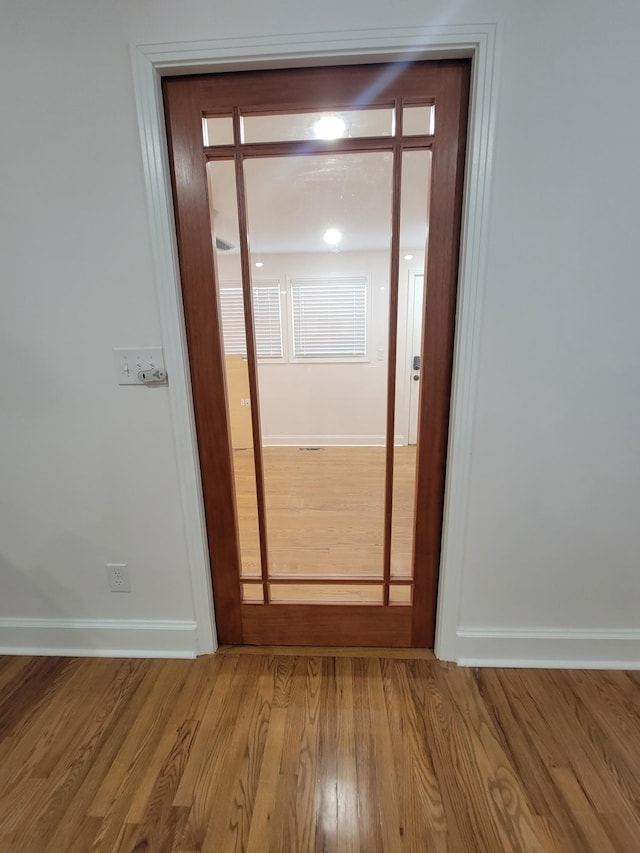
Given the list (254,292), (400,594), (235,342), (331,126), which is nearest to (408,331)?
(254,292)

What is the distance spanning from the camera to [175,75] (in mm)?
1113

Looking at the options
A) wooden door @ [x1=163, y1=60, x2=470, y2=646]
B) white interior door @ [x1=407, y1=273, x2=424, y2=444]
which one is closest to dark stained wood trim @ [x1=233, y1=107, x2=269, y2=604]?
wooden door @ [x1=163, y1=60, x2=470, y2=646]

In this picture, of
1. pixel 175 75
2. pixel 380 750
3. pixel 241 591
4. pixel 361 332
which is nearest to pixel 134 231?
pixel 175 75

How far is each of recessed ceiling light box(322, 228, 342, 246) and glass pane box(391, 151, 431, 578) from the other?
978 millimetres

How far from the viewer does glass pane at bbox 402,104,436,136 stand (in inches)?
44.7

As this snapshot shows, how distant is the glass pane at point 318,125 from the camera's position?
50.5 inches

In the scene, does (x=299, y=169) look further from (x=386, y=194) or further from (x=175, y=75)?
(x=175, y=75)

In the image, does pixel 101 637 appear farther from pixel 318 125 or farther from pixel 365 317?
pixel 365 317

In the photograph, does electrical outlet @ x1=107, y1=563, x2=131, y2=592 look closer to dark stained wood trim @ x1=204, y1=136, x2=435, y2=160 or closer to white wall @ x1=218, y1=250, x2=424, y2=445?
dark stained wood trim @ x1=204, y1=136, x2=435, y2=160

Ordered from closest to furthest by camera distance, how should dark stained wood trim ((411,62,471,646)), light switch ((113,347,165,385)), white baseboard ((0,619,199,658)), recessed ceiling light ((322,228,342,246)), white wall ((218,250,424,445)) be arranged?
dark stained wood trim ((411,62,471,646)) → light switch ((113,347,165,385)) → white baseboard ((0,619,199,658)) → recessed ceiling light ((322,228,342,246)) → white wall ((218,250,424,445))

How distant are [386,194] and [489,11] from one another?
120 centimetres

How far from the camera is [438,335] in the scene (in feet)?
4.11

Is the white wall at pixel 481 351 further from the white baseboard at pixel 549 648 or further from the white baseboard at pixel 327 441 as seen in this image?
the white baseboard at pixel 327 441

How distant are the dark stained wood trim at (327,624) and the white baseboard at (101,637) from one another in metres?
0.28
